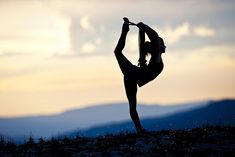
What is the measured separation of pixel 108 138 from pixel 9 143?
2742 millimetres

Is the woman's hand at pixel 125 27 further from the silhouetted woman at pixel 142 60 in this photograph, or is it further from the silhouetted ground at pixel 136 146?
the silhouetted ground at pixel 136 146

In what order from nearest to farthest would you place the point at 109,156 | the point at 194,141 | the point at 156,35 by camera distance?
1. the point at 109,156
2. the point at 194,141
3. the point at 156,35

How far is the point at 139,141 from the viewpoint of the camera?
22234 mm

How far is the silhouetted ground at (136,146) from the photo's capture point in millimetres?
21156

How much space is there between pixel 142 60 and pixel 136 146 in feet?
11.0

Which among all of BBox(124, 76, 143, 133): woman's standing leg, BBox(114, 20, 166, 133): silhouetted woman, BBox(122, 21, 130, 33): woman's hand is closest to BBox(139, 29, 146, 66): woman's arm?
BBox(114, 20, 166, 133): silhouetted woman

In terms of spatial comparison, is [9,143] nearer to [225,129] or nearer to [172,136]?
[172,136]

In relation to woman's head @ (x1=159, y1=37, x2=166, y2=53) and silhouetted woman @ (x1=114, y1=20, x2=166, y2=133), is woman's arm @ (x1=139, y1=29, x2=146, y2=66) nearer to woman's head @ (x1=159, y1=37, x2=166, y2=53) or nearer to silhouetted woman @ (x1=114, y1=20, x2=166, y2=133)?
silhouetted woman @ (x1=114, y1=20, x2=166, y2=133)

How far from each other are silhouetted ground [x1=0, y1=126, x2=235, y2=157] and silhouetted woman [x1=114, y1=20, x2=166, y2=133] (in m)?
1.44

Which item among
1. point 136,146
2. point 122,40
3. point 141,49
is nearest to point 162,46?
point 141,49

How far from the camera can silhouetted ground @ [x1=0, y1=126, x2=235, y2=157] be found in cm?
2116

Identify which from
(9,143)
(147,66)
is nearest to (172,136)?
(147,66)

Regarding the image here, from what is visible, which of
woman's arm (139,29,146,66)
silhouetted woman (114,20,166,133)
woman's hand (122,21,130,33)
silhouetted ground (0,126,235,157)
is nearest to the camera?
silhouetted ground (0,126,235,157)

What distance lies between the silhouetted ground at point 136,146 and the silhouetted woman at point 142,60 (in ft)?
4.72
